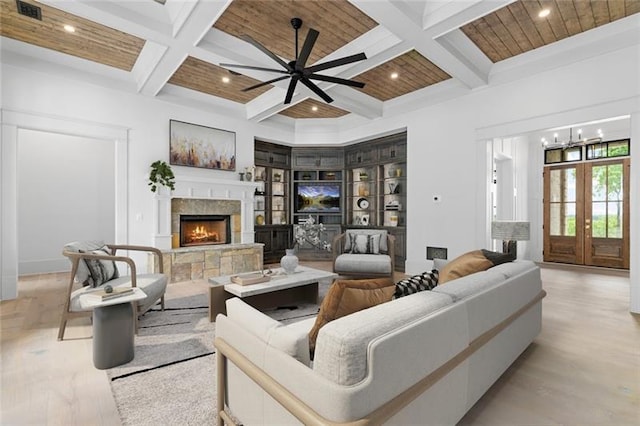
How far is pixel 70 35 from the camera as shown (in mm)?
3861

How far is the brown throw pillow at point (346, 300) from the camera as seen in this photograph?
1444mm

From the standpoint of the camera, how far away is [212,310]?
128 inches

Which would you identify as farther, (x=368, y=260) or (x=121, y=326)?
(x=368, y=260)

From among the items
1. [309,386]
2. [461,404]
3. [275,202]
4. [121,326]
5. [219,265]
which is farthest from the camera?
[275,202]

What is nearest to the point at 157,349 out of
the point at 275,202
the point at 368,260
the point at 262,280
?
the point at 262,280

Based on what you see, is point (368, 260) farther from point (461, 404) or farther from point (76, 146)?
point (76, 146)

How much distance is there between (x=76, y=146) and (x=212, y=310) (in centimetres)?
542

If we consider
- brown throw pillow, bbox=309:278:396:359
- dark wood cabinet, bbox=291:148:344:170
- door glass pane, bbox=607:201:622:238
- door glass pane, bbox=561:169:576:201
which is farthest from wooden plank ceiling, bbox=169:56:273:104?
door glass pane, bbox=607:201:622:238

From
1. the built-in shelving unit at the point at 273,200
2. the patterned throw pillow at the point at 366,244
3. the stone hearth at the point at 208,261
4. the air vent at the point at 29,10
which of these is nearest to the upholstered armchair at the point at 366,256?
the patterned throw pillow at the point at 366,244

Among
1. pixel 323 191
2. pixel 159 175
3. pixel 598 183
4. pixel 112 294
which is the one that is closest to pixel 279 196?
pixel 323 191

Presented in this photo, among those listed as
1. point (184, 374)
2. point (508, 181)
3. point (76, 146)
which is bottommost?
point (184, 374)

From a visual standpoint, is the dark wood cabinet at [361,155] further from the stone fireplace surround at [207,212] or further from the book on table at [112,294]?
the book on table at [112,294]

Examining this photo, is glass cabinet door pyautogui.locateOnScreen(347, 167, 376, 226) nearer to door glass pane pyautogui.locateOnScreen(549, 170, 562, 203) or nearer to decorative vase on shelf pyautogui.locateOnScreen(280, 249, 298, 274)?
decorative vase on shelf pyautogui.locateOnScreen(280, 249, 298, 274)

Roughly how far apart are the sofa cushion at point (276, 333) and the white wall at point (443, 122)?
14.6 ft
